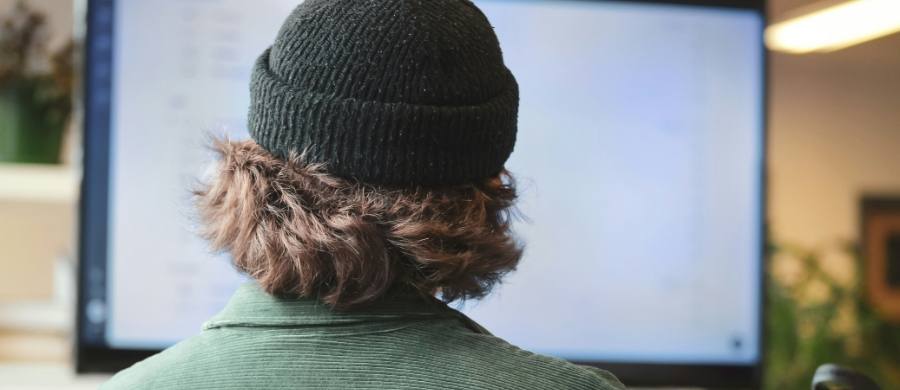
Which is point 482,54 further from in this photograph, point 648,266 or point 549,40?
point 648,266

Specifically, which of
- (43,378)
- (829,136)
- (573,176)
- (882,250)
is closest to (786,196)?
(829,136)

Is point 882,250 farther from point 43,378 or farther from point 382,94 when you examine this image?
point 382,94

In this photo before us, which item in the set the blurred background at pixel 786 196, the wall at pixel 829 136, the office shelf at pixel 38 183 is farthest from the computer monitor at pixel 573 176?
the wall at pixel 829 136

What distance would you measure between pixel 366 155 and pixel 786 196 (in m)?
3.98

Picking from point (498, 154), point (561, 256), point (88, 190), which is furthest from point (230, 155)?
point (561, 256)

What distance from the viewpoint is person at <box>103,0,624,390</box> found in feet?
2.29

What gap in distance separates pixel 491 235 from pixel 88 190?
2.77 ft

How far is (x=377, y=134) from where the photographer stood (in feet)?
2.41

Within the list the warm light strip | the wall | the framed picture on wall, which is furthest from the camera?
the framed picture on wall

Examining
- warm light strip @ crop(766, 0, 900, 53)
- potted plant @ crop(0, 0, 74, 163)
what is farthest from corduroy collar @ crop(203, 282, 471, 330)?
warm light strip @ crop(766, 0, 900, 53)

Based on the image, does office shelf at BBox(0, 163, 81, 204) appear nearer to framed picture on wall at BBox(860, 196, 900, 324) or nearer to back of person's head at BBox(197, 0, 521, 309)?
back of person's head at BBox(197, 0, 521, 309)

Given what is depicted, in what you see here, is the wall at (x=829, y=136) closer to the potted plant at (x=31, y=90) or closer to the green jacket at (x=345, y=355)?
the potted plant at (x=31, y=90)

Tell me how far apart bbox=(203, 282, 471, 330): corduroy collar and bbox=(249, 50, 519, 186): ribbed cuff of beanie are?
107 mm

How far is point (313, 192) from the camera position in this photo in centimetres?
76
